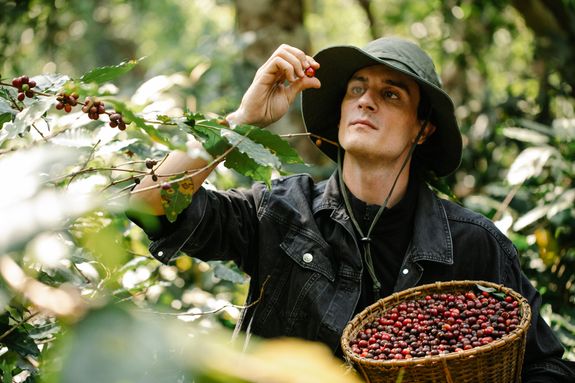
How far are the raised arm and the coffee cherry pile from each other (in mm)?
718

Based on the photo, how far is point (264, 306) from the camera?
96.8 inches

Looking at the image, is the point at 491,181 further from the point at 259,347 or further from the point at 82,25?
the point at 82,25

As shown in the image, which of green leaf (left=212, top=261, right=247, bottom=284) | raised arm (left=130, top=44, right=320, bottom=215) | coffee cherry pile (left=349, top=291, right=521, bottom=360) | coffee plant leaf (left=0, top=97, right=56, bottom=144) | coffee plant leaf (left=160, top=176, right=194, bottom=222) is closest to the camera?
coffee plant leaf (left=0, top=97, right=56, bottom=144)

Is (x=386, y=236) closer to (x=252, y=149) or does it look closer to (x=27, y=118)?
(x=252, y=149)

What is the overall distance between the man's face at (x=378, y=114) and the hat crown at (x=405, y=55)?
0.07 m

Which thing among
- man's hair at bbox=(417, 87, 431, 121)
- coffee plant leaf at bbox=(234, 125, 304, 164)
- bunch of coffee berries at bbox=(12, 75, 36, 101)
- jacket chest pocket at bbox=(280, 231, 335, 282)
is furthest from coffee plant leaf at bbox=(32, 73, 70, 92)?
man's hair at bbox=(417, 87, 431, 121)

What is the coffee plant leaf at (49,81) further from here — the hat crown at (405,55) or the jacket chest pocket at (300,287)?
the hat crown at (405,55)

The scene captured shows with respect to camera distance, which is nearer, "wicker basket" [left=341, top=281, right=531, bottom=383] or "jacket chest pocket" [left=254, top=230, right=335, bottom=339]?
"wicker basket" [left=341, top=281, right=531, bottom=383]

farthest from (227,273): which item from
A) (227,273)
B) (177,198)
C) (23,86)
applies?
(23,86)

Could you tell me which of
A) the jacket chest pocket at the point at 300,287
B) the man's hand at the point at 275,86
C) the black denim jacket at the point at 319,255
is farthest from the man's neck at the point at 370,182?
the man's hand at the point at 275,86

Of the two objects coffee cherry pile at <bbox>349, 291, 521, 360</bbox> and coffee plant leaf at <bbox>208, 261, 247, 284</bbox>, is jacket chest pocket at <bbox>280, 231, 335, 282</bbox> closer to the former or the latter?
coffee plant leaf at <bbox>208, 261, 247, 284</bbox>

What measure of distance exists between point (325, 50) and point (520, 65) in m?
9.48

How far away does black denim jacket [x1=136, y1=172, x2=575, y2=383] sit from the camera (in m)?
2.33

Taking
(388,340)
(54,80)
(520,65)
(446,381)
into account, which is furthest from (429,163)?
(520,65)
